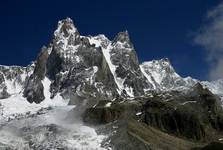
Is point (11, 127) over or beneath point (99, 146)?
over

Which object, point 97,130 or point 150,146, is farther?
point 97,130

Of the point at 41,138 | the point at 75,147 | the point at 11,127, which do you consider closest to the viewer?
the point at 75,147

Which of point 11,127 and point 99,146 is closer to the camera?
point 99,146

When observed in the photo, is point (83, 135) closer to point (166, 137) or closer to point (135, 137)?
point (135, 137)

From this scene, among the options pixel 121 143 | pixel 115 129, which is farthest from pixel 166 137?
pixel 121 143

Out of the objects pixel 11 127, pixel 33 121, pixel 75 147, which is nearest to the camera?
pixel 75 147

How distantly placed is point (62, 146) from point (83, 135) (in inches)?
474

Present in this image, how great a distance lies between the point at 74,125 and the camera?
574 ft

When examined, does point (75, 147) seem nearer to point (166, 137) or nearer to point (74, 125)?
point (74, 125)

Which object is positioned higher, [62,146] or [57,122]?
[57,122]

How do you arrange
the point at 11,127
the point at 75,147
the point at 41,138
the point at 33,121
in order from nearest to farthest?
the point at 75,147, the point at 41,138, the point at 11,127, the point at 33,121

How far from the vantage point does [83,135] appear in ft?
518

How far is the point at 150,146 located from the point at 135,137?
4.77 metres

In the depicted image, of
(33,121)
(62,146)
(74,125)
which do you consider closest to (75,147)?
(62,146)
